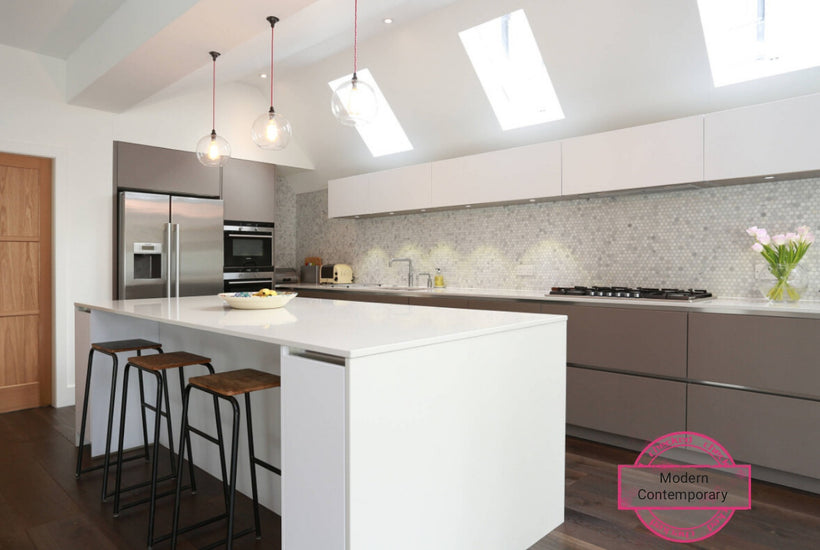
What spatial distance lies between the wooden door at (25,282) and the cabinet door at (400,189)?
2751 mm

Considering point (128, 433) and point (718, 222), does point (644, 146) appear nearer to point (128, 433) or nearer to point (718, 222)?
point (718, 222)

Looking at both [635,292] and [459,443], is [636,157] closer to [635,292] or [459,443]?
[635,292]

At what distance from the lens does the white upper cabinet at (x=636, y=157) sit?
318 cm

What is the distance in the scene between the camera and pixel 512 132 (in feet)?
14.2

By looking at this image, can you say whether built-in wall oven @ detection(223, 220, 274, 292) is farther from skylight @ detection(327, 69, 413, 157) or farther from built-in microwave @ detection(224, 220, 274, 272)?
skylight @ detection(327, 69, 413, 157)

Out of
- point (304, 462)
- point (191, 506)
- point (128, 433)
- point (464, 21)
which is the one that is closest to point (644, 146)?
point (464, 21)

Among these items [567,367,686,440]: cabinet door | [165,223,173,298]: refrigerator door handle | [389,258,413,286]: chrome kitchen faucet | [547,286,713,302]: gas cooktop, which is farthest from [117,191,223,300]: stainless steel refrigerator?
[567,367,686,440]: cabinet door

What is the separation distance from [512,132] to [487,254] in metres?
1.06

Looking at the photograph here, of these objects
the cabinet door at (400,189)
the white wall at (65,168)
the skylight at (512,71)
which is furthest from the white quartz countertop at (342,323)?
the skylight at (512,71)

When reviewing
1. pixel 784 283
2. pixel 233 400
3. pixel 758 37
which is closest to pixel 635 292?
pixel 784 283

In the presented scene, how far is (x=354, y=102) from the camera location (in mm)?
2520

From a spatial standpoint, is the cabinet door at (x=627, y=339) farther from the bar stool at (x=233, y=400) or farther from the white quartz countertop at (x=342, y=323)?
the bar stool at (x=233, y=400)

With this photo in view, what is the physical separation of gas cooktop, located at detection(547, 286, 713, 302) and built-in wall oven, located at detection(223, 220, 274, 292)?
315 centimetres

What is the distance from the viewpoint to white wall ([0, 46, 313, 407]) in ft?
13.7
